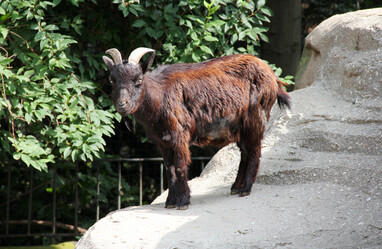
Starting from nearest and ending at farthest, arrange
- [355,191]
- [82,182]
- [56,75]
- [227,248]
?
1. [227,248]
2. [355,191]
3. [56,75]
4. [82,182]

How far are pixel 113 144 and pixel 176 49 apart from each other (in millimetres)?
2905

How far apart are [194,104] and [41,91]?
1.92 meters

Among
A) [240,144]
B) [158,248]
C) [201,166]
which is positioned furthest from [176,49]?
[158,248]

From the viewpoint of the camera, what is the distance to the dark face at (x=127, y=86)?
556cm

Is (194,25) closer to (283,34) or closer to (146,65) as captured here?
(146,65)

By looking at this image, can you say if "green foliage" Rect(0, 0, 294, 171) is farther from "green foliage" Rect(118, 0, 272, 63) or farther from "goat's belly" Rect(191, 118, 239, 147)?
"goat's belly" Rect(191, 118, 239, 147)

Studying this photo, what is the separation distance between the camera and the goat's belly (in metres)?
6.11

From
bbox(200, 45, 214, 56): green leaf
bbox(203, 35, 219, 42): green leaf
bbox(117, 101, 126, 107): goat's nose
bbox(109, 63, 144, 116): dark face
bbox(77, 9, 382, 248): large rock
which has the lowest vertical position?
bbox(77, 9, 382, 248): large rock

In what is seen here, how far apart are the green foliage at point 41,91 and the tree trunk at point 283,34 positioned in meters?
3.70

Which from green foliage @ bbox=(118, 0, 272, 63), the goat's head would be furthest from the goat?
green foliage @ bbox=(118, 0, 272, 63)

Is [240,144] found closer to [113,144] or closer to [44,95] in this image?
[44,95]

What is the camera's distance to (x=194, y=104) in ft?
19.8

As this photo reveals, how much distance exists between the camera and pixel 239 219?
5.34 m

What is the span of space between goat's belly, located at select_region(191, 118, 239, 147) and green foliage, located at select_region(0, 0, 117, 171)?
1.21 meters
